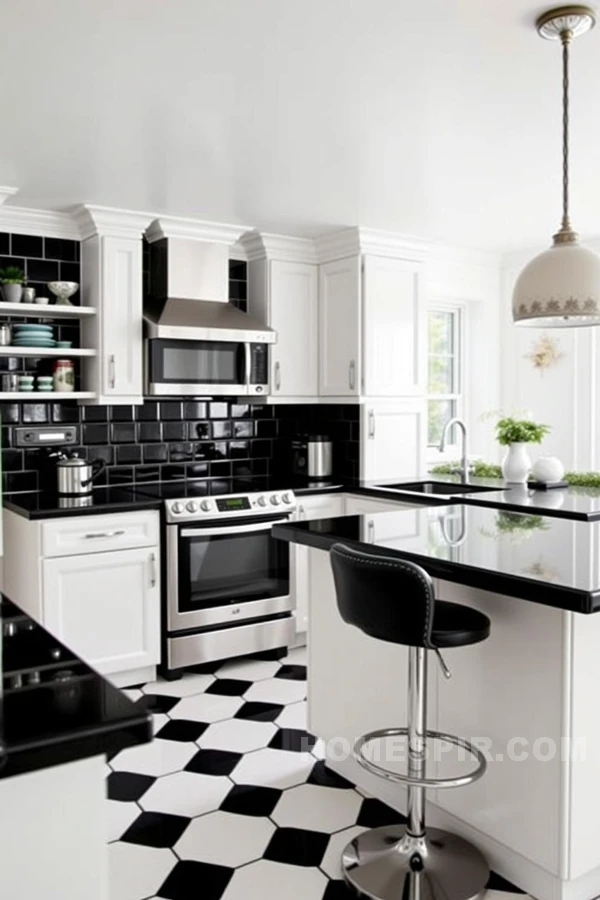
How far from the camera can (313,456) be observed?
15.6 feet

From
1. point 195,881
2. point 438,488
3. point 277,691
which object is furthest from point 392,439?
point 195,881

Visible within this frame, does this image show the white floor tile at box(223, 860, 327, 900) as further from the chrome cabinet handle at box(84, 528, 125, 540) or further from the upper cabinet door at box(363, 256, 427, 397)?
the upper cabinet door at box(363, 256, 427, 397)

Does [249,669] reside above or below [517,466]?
below

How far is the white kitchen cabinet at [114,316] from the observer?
4.08 m

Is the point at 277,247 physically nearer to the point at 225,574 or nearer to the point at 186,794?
the point at 225,574

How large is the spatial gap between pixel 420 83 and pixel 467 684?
1864mm

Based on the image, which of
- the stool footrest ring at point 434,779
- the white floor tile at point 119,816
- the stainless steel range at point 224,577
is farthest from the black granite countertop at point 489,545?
the stainless steel range at point 224,577

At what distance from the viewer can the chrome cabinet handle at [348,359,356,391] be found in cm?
461

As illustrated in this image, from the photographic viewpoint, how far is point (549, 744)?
204 centimetres

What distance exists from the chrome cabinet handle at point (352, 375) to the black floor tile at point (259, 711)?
6.22 feet

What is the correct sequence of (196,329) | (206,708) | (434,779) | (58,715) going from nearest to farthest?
(58,715), (434,779), (206,708), (196,329)

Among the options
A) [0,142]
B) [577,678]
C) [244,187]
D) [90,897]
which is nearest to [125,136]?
[0,142]

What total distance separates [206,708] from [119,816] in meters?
0.99

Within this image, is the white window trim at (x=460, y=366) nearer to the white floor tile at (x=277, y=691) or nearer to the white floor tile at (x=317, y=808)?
the white floor tile at (x=277, y=691)
